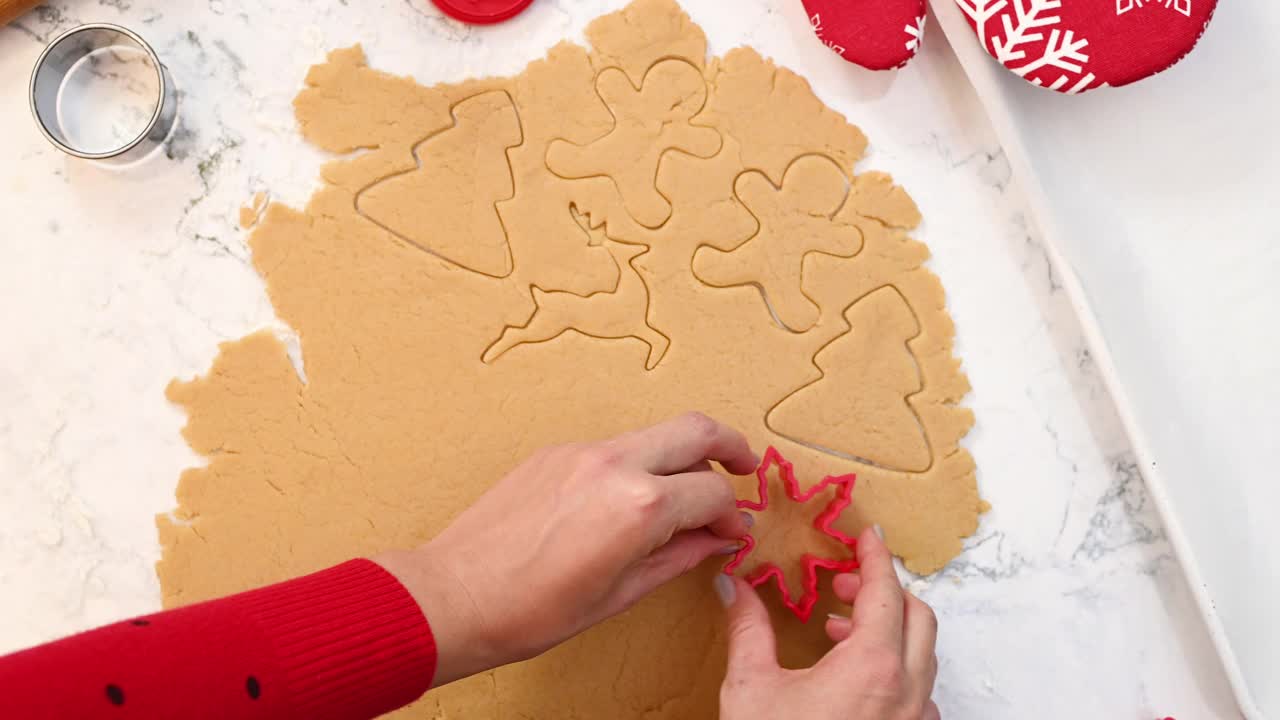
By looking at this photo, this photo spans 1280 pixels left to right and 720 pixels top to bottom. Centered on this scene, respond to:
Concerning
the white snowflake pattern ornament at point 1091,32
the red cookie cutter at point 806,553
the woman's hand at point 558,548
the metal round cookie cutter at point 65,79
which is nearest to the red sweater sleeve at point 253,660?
the woman's hand at point 558,548

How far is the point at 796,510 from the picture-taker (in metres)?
1.20

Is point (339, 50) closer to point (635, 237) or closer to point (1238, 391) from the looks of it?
point (635, 237)

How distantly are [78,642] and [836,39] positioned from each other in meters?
1.06

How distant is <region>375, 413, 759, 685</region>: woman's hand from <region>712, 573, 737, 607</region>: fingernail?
13 cm

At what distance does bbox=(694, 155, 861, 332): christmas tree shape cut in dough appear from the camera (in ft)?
4.01

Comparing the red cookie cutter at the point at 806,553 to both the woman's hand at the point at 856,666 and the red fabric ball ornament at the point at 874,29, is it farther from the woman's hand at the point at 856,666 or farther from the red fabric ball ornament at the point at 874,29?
the red fabric ball ornament at the point at 874,29

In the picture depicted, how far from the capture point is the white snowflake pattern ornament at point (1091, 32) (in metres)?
1.19

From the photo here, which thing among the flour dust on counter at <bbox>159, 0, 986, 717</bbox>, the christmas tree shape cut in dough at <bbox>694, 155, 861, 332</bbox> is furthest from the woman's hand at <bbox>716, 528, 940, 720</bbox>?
the christmas tree shape cut in dough at <bbox>694, 155, 861, 332</bbox>

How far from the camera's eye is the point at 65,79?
1230 mm

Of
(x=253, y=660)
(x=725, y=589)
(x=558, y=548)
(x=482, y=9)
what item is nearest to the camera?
(x=253, y=660)

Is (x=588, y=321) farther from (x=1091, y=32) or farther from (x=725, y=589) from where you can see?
(x=1091, y=32)

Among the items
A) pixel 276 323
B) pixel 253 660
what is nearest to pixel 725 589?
pixel 253 660

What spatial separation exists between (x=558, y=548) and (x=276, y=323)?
0.51 metres

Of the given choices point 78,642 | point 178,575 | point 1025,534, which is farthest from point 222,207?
point 1025,534
